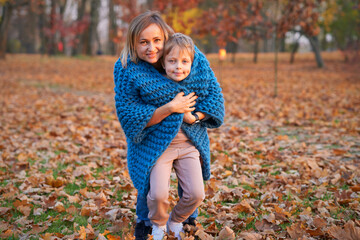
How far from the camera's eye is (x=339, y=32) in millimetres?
27906

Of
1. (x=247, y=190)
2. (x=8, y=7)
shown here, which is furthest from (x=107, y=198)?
(x=8, y=7)

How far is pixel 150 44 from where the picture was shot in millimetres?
2424

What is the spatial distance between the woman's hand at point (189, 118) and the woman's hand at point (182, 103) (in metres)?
0.03

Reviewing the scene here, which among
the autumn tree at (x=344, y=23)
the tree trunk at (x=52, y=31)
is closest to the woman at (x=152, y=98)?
the autumn tree at (x=344, y=23)

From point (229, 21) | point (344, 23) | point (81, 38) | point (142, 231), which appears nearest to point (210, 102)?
point (142, 231)

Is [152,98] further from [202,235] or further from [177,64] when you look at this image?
[202,235]

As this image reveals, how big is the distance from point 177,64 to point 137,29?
400 mm

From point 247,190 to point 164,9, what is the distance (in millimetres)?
13258

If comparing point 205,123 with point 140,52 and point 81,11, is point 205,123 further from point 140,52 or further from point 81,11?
point 81,11

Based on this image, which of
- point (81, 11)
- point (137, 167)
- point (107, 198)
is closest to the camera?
point (137, 167)

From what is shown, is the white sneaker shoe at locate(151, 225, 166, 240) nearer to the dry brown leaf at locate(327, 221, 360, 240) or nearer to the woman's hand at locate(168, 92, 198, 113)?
the woman's hand at locate(168, 92, 198, 113)

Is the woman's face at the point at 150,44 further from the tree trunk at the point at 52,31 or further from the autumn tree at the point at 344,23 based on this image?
the tree trunk at the point at 52,31

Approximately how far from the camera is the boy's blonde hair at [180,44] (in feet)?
7.77

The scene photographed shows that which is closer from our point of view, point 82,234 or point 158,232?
point 158,232
